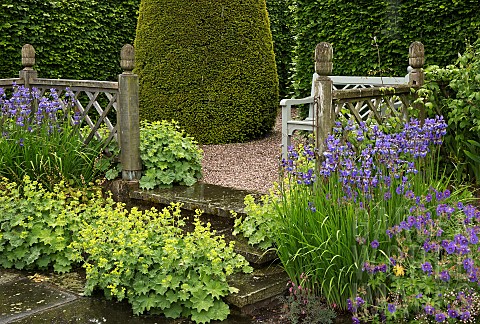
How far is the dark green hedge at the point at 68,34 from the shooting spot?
8703mm

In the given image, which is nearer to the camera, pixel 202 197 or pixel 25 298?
pixel 25 298

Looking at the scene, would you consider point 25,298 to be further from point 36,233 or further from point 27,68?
point 27,68

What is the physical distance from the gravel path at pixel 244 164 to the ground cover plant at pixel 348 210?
196 centimetres

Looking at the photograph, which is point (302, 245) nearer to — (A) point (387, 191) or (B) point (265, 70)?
(A) point (387, 191)

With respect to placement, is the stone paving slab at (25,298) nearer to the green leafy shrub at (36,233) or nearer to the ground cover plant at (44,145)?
the green leafy shrub at (36,233)

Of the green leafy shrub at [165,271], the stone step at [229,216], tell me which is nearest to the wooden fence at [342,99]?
the stone step at [229,216]

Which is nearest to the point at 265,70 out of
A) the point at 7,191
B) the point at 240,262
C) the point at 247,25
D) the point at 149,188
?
the point at 247,25

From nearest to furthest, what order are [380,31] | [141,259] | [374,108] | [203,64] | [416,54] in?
[141,259] < [374,108] < [416,54] < [380,31] < [203,64]

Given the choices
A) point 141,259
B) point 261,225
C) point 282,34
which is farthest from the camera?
point 282,34

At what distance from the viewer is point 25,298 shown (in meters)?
4.21

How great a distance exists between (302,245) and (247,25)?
201 inches

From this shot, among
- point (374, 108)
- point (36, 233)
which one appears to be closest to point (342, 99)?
point (374, 108)

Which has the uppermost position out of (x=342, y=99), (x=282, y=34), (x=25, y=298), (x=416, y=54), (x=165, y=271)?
(x=282, y=34)

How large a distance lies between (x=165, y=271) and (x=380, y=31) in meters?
5.04
